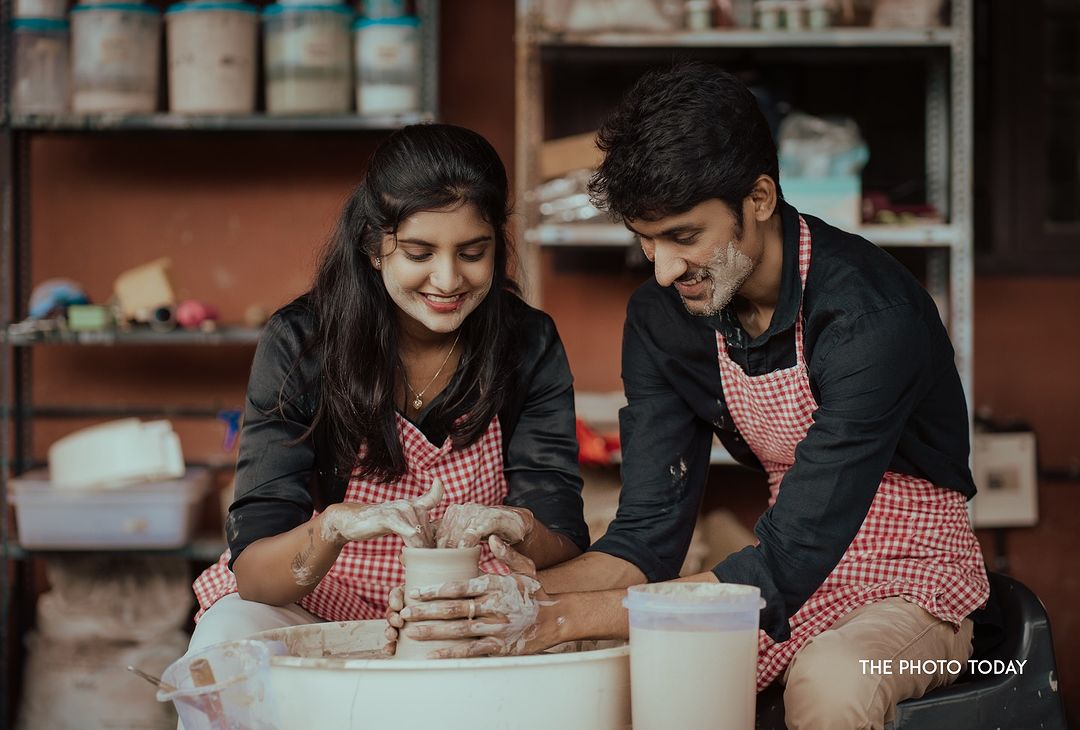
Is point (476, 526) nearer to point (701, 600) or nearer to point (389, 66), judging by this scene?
point (701, 600)

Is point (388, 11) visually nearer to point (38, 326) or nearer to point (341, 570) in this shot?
point (38, 326)

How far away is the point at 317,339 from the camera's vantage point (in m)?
1.97

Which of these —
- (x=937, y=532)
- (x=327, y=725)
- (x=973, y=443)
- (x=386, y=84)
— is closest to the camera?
(x=327, y=725)

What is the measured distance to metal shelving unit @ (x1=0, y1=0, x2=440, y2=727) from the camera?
123 inches

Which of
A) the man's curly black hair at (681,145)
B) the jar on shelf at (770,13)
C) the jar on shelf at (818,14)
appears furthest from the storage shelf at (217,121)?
the man's curly black hair at (681,145)

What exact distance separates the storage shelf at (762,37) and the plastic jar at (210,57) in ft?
2.54

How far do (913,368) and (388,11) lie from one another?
1902mm

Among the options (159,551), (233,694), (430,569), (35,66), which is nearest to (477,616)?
(430,569)

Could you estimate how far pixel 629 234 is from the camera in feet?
10.1

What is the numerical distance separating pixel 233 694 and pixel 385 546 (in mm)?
583

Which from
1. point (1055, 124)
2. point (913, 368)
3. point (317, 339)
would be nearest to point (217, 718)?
point (317, 339)

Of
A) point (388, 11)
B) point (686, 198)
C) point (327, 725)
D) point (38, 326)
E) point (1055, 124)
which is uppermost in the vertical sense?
point (388, 11)

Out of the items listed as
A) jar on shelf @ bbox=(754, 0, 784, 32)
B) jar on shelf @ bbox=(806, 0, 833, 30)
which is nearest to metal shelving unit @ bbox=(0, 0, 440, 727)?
jar on shelf @ bbox=(754, 0, 784, 32)

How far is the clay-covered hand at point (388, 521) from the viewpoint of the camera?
1624 millimetres
